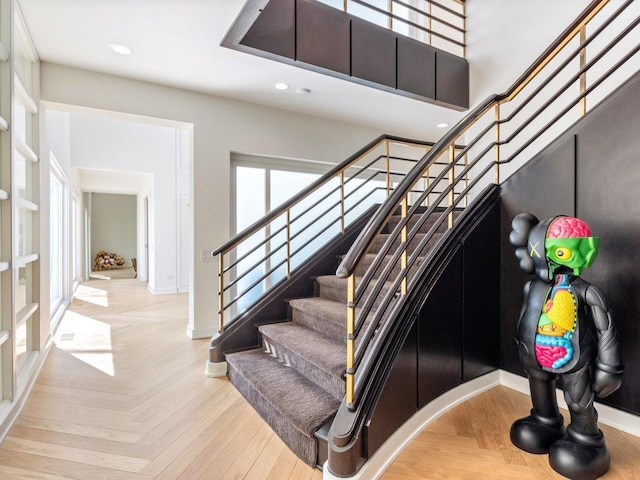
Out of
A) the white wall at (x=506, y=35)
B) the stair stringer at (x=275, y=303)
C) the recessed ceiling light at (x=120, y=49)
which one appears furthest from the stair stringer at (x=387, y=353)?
the recessed ceiling light at (x=120, y=49)

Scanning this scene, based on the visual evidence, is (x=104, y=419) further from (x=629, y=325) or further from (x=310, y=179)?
(x=310, y=179)

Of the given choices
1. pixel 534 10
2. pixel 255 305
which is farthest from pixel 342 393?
pixel 534 10

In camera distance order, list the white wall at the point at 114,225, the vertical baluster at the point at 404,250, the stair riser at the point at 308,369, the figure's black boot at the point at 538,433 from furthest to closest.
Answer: the white wall at the point at 114,225
the stair riser at the point at 308,369
the vertical baluster at the point at 404,250
the figure's black boot at the point at 538,433

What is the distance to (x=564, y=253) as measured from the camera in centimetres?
154

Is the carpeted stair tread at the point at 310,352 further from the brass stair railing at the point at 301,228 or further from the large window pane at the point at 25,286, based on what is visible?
the large window pane at the point at 25,286

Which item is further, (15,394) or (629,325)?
(15,394)

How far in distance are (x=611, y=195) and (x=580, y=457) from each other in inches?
52.7

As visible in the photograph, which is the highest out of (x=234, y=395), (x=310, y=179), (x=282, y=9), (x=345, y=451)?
(x=282, y=9)

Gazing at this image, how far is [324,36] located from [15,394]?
3.34m

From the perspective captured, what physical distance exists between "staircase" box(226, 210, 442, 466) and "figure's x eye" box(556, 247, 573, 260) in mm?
1141

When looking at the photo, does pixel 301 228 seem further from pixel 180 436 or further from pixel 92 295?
pixel 92 295

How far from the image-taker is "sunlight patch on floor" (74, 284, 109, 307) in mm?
5664

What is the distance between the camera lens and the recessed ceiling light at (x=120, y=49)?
108 inches

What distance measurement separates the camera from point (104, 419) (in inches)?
80.0
